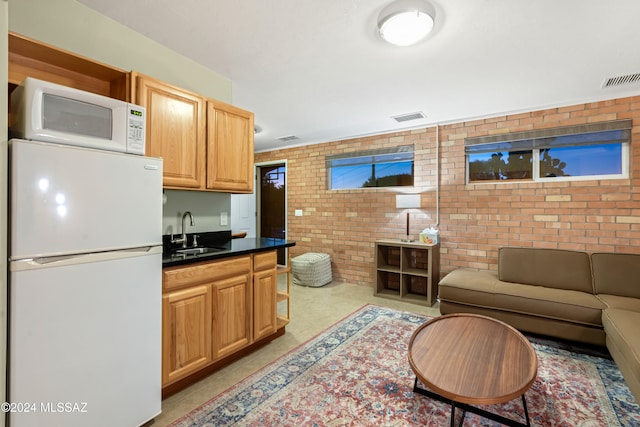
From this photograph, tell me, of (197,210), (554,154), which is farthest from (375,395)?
(554,154)

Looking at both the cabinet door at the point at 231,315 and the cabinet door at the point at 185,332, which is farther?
the cabinet door at the point at 231,315

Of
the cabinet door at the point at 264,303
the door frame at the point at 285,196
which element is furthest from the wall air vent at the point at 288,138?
the cabinet door at the point at 264,303

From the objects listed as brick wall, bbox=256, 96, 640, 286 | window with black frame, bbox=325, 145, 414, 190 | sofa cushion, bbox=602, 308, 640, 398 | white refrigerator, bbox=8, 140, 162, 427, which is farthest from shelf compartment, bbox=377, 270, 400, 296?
white refrigerator, bbox=8, 140, 162, 427

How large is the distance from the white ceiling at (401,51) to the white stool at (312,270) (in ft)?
7.54

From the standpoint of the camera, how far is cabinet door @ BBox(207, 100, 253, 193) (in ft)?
7.94

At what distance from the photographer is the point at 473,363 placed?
1645 mm

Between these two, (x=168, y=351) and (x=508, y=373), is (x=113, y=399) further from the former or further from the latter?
(x=508, y=373)

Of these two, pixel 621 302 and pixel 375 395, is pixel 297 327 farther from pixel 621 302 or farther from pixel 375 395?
pixel 621 302

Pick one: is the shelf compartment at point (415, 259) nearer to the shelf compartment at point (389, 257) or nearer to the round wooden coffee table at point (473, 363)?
the shelf compartment at point (389, 257)

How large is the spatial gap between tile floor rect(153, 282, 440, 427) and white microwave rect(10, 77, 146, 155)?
1.57 m

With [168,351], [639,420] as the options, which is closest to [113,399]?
[168,351]

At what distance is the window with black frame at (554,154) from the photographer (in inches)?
124

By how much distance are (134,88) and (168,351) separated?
1720 mm

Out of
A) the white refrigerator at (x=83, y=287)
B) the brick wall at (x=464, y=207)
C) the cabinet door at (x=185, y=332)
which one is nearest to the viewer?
the white refrigerator at (x=83, y=287)
